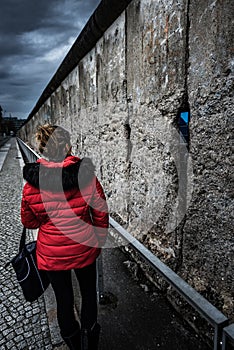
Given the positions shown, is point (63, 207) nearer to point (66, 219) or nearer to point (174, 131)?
point (66, 219)

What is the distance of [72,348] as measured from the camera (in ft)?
6.07

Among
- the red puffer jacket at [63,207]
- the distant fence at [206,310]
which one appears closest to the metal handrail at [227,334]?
the distant fence at [206,310]

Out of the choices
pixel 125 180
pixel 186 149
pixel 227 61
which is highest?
pixel 227 61

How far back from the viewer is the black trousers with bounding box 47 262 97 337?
5.91 ft

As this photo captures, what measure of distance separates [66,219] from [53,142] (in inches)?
18.7

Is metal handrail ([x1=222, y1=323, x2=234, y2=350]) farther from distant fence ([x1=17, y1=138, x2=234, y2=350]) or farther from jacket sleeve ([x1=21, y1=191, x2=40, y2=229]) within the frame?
jacket sleeve ([x1=21, y1=191, x2=40, y2=229])

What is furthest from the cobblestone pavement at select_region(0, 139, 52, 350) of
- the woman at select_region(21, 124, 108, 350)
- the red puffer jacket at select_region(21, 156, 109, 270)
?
the red puffer jacket at select_region(21, 156, 109, 270)

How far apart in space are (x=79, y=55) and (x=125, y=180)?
8.28 feet

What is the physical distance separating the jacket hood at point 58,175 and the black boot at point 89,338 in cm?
93

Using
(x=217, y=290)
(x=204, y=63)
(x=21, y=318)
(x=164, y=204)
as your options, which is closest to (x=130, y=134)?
(x=164, y=204)

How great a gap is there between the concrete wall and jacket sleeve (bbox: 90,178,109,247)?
0.66 m

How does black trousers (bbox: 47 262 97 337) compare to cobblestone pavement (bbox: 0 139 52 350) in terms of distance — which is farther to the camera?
cobblestone pavement (bbox: 0 139 52 350)

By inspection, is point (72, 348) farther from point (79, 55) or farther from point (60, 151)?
point (79, 55)

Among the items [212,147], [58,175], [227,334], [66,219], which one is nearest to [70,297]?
[66,219]
